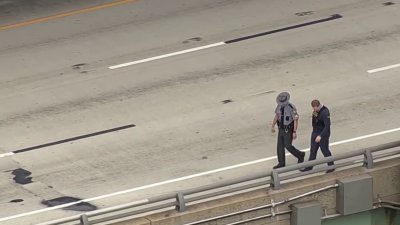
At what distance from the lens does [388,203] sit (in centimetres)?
2041

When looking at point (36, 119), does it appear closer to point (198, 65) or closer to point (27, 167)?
point (27, 167)

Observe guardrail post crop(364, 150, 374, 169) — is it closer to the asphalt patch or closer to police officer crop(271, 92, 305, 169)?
police officer crop(271, 92, 305, 169)

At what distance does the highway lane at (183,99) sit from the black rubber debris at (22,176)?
0.11 meters

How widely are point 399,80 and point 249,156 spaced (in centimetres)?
435

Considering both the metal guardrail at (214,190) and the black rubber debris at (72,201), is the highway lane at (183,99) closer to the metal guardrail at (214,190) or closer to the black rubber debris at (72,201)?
the black rubber debris at (72,201)

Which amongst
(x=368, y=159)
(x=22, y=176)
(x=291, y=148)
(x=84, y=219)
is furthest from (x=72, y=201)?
(x=368, y=159)

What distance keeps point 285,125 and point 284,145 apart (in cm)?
35

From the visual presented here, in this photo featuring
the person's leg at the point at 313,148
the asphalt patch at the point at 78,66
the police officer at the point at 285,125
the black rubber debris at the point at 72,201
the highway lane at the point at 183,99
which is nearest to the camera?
the black rubber debris at the point at 72,201

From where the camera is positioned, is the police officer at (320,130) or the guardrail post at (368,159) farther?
the police officer at (320,130)

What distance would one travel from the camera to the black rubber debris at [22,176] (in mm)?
21547

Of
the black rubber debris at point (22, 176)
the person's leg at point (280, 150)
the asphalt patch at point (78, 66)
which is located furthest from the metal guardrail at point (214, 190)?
the asphalt patch at point (78, 66)

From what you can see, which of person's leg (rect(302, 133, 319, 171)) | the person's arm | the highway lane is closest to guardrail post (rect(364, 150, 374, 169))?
the person's arm

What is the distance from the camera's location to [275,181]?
1958cm

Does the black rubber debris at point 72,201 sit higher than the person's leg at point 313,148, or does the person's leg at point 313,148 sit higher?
the person's leg at point 313,148
